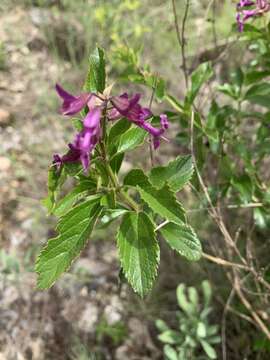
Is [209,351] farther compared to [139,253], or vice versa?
[209,351]

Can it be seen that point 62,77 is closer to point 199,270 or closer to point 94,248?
point 94,248

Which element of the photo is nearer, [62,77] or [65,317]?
[65,317]

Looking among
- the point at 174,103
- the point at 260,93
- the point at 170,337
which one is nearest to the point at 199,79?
the point at 174,103

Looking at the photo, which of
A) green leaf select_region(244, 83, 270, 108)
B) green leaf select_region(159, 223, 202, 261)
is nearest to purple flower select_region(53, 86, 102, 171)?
green leaf select_region(159, 223, 202, 261)

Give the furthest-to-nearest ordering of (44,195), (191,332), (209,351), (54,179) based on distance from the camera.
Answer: (44,195) < (191,332) < (209,351) < (54,179)

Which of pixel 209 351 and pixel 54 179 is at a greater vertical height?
pixel 54 179

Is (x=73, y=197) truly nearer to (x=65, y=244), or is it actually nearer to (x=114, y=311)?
(x=65, y=244)

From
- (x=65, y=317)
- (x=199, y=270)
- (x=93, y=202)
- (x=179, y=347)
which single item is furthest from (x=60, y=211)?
(x=65, y=317)
